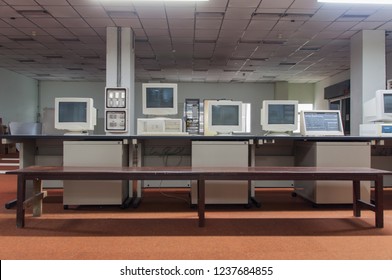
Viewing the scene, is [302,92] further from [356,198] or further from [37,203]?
[37,203]


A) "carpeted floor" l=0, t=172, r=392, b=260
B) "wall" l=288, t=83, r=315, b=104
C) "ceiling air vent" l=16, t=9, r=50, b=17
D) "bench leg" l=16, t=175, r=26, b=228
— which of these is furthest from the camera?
"wall" l=288, t=83, r=315, b=104

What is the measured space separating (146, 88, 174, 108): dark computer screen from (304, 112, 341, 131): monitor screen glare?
181cm

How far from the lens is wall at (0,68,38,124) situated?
35.1 feet

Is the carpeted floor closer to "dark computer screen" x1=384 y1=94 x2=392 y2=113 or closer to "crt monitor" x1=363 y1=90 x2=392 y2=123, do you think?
"crt monitor" x1=363 y1=90 x2=392 y2=123

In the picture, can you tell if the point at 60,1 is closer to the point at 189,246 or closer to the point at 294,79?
the point at 189,246

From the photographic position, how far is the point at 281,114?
4.04 meters

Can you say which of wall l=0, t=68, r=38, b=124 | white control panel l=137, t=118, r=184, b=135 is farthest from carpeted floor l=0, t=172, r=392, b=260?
wall l=0, t=68, r=38, b=124

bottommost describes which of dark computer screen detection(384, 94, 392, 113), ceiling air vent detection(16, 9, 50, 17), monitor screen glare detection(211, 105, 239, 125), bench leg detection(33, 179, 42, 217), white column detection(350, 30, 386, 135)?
bench leg detection(33, 179, 42, 217)

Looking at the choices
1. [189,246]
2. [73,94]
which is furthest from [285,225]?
[73,94]

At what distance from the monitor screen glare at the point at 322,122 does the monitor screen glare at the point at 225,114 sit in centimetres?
93

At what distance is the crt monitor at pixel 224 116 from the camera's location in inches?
155

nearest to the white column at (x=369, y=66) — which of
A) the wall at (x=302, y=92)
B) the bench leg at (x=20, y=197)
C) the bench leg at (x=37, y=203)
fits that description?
the bench leg at (x=37, y=203)

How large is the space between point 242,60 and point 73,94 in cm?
811

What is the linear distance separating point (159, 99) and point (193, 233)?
1.94 metres
